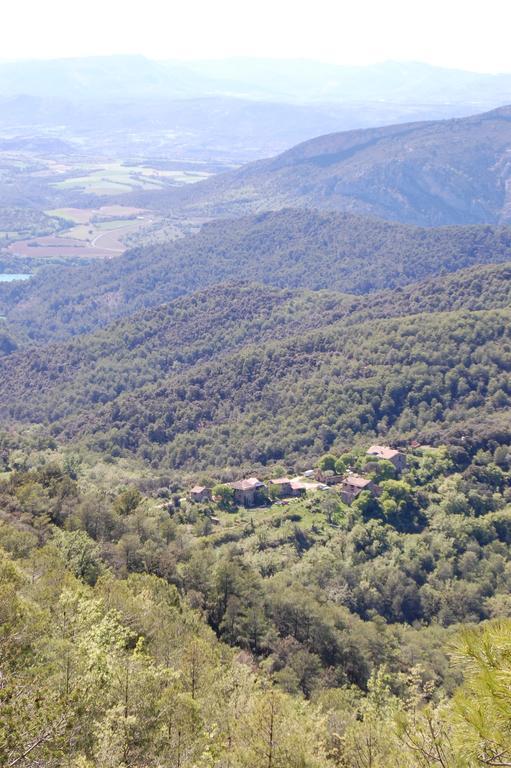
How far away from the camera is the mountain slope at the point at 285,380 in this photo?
88.3m

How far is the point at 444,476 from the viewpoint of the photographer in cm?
6719

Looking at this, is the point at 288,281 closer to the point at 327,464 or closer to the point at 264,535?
the point at 327,464

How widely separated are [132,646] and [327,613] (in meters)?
16.4

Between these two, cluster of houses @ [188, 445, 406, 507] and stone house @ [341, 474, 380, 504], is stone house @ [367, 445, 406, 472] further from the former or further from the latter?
stone house @ [341, 474, 380, 504]

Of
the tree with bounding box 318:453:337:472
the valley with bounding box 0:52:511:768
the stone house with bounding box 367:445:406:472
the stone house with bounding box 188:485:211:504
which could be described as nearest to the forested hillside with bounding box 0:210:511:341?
the valley with bounding box 0:52:511:768

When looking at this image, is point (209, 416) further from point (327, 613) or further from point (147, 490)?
point (327, 613)

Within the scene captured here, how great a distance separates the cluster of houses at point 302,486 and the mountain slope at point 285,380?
36.4ft

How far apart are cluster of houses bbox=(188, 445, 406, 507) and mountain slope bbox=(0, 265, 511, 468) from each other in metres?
11.1

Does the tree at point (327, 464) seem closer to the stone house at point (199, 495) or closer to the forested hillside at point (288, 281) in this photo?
the stone house at point (199, 495)

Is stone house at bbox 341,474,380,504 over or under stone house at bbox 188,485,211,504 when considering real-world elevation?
over

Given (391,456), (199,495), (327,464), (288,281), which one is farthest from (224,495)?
(288,281)

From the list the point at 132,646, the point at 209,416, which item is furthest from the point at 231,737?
the point at 209,416

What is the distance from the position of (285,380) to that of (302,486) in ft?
118

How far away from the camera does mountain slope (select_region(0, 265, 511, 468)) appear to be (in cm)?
8831
